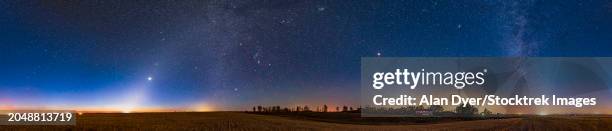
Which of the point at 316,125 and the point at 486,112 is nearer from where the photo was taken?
the point at 316,125

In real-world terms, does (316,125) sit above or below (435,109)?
below

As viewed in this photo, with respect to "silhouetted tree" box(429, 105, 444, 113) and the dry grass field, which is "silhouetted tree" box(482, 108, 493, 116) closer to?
the dry grass field

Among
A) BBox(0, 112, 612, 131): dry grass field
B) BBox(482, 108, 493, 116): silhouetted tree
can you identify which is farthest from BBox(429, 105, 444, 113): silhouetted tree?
BBox(482, 108, 493, 116): silhouetted tree

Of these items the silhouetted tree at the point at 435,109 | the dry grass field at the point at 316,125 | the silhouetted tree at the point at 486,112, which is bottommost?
the dry grass field at the point at 316,125

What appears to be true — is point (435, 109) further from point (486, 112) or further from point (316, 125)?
point (316, 125)

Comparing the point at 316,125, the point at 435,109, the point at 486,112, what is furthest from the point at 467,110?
the point at 316,125

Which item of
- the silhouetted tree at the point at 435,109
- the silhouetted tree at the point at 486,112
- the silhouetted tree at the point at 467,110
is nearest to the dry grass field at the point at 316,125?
the silhouetted tree at the point at 486,112

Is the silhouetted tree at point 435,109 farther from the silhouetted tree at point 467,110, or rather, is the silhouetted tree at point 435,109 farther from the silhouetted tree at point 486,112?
the silhouetted tree at point 486,112

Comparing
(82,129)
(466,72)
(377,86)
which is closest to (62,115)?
(82,129)

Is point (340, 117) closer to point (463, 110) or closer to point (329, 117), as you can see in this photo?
point (329, 117)

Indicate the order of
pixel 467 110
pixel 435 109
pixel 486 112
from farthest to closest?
pixel 467 110
pixel 486 112
pixel 435 109

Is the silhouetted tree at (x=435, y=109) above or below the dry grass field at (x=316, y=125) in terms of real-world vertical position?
above
